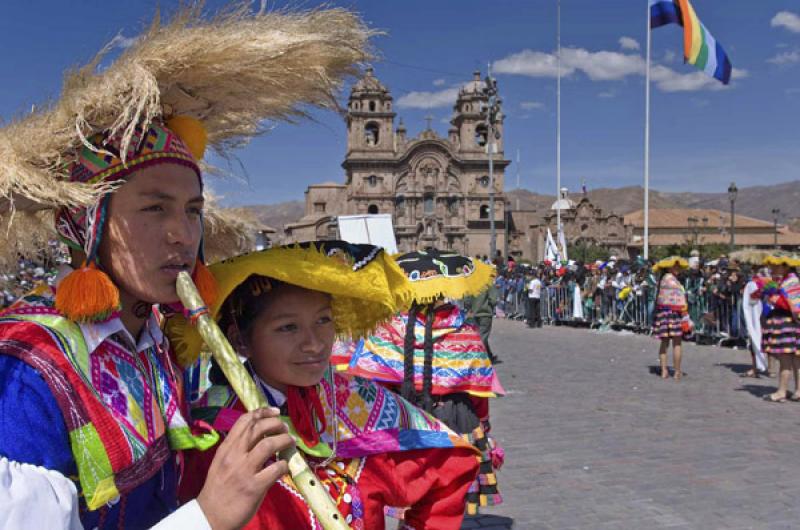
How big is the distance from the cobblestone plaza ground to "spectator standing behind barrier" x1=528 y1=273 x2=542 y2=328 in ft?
30.1

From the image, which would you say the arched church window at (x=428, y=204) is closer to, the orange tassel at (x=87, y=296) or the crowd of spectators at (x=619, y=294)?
the crowd of spectators at (x=619, y=294)

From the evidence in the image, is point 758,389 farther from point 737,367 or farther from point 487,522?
point 487,522

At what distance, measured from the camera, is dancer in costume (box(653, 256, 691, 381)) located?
10484mm

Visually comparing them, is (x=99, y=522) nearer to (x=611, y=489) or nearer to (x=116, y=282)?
(x=116, y=282)

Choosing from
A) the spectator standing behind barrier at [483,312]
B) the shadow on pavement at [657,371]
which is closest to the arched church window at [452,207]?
Answer: the shadow on pavement at [657,371]

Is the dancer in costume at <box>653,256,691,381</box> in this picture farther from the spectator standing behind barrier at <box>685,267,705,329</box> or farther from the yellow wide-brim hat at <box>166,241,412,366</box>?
the yellow wide-brim hat at <box>166,241,412,366</box>

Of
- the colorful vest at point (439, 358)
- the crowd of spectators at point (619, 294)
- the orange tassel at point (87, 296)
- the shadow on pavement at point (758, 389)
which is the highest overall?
the orange tassel at point (87, 296)

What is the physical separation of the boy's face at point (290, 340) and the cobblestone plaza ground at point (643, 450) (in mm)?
3399

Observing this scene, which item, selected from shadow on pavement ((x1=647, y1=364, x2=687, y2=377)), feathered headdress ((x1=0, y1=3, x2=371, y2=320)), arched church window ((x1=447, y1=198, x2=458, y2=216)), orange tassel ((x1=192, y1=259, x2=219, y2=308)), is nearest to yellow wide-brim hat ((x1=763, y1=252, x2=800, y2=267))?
shadow on pavement ((x1=647, y1=364, x2=687, y2=377))

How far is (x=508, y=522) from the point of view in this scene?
16.6ft

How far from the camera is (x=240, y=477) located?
1.35m

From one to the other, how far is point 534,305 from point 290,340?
19.6 metres

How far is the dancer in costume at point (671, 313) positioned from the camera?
1048cm

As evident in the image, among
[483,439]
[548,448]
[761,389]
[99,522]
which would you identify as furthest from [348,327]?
[761,389]
